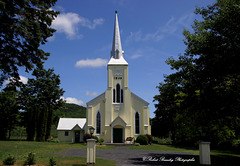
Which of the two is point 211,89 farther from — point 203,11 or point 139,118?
point 139,118

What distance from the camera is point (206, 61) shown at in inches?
531

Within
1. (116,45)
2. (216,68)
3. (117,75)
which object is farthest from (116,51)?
(216,68)

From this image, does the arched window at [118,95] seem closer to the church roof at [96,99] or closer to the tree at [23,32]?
the church roof at [96,99]

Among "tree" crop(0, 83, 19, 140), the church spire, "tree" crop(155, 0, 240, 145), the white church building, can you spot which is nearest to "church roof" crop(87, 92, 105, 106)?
the white church building

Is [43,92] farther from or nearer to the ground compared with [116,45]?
nearer to the ground

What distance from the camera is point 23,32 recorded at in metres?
11.3

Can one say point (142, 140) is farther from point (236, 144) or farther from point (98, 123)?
point (236, 144)

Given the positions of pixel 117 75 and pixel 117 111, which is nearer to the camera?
pixel 117 111

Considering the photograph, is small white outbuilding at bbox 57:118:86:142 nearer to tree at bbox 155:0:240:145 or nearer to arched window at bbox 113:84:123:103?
arched window at bbox 113:84:123:103

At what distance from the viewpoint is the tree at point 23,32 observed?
37.6 ft

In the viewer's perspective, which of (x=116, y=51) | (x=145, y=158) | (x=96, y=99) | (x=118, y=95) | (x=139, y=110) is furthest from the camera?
(x=116, y=51)

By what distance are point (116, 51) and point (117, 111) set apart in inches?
437

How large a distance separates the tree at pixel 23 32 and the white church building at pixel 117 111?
Result: 20.5 m

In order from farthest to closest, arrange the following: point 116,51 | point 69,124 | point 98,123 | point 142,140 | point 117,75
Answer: point 69,124 → point 116,51 → point 117,75 → point 98,123 → point 142,140
